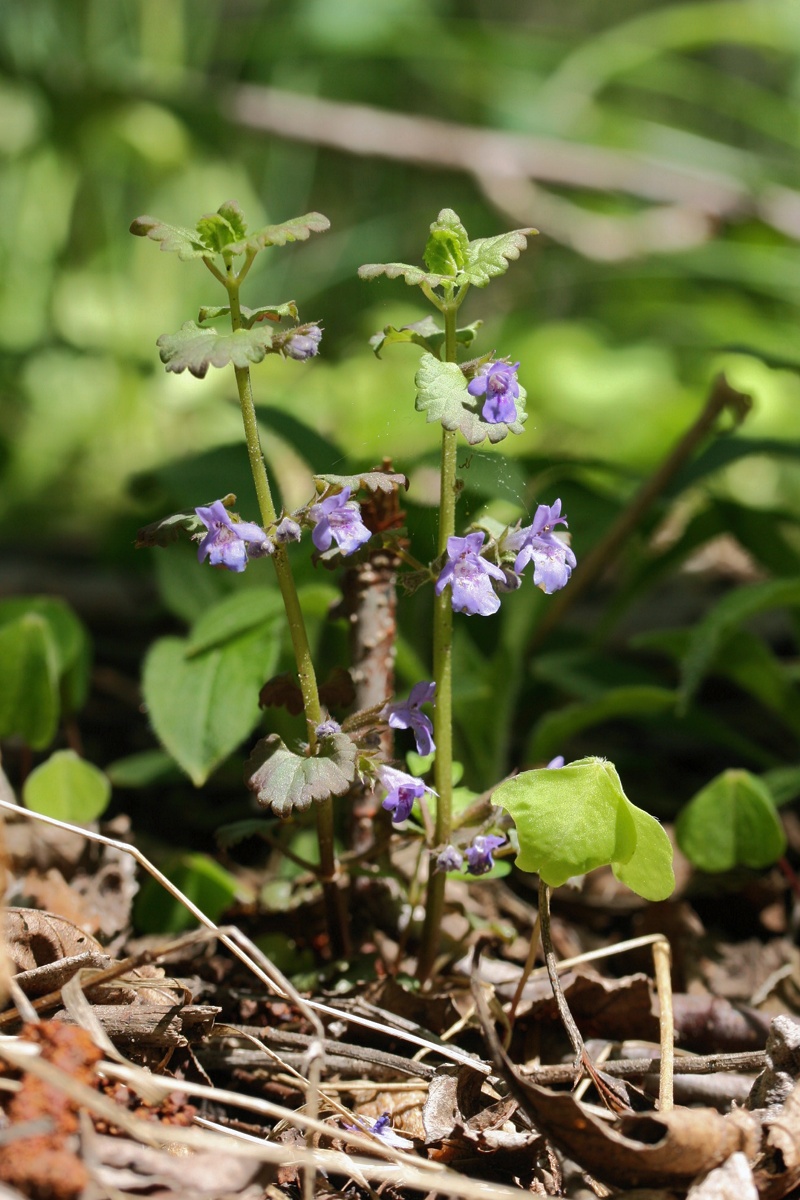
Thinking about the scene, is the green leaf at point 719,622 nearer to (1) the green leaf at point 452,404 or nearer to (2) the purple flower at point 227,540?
(1) the green leaf at point 452,404

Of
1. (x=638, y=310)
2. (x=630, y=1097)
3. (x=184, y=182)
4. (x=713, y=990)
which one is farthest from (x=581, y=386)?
(x=630, y=1097)

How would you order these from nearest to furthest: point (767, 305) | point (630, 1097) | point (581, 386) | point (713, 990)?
point (630, 1097)
point (713, 990)
point (581, 386)
point (767, 305)

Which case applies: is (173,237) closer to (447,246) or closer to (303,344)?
(303,344)

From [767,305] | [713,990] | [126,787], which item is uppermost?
[767,305]

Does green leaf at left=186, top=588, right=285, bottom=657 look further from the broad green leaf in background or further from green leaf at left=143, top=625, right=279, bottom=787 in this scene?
the broad green leaf in background

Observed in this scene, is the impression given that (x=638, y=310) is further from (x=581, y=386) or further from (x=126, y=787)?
(x=126, y=787)

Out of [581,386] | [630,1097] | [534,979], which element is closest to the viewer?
[630,1097]

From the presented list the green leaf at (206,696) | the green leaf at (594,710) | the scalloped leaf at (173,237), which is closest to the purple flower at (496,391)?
the scalloped leaf at (173,237)
